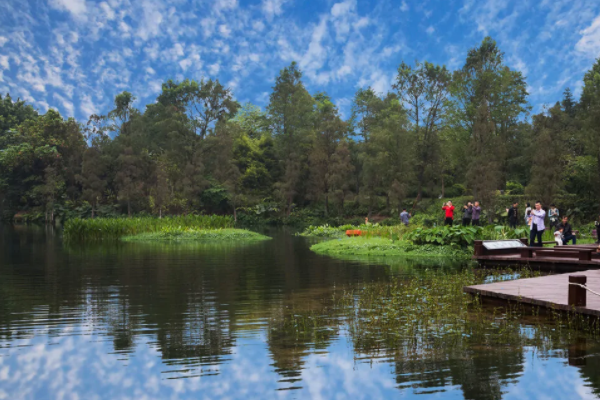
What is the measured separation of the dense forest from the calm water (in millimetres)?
27782

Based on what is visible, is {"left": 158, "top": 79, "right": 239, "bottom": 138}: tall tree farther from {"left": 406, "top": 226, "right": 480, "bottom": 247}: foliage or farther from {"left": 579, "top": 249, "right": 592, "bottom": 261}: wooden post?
{"left": 579, "top": 249, "right": 592, "bottom": 261}: wooden post

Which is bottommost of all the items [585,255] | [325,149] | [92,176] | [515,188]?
[585,255]

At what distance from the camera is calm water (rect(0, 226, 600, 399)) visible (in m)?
5.36

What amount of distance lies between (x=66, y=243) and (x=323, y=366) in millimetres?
22892

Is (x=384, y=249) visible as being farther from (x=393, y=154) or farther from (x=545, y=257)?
(x=393, y=154)

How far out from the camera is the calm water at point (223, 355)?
5.36 meters

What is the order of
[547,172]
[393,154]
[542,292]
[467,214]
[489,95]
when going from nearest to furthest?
[542,292]
[467,214]
[547,172]
[489,95]
[393,154]

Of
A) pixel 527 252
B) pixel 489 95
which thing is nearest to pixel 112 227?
pixel 527 252

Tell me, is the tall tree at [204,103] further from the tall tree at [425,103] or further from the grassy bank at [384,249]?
the grassy bank at [384,249]

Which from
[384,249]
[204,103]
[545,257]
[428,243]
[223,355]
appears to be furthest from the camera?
[204,103]

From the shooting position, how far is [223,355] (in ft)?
21.0

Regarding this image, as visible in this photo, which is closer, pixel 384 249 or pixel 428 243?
pixel 428 243

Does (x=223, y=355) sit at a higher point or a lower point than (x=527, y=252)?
lower

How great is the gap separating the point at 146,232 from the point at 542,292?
78.8 feet
